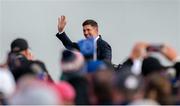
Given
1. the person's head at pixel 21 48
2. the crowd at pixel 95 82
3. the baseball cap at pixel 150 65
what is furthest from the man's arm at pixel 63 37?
the baseball cap at pixel 150 65

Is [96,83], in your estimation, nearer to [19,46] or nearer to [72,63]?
[72,63]

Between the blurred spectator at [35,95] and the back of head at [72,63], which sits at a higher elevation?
the back of head at [72,63]

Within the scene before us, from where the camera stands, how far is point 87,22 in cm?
1016

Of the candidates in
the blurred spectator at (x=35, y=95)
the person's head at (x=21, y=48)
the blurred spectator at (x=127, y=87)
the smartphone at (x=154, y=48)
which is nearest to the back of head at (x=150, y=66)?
the smartphone at (x=154, y=48)

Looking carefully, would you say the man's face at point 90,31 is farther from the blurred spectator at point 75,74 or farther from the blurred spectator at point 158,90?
the blurred spectator at point 158,90

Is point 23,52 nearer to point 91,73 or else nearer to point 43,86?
point 91,73

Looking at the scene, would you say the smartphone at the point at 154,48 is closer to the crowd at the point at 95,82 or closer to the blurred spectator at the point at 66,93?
the crowd at the point at 95,82

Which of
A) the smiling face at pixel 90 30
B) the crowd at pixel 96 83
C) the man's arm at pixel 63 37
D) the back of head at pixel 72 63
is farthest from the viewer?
the smiling face at pixel 90 30

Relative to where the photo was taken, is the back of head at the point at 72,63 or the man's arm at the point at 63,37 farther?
the man's arm at the point at 63,37

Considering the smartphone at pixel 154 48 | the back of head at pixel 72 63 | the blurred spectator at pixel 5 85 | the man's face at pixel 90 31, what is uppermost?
the smartphone at pixel 154 48

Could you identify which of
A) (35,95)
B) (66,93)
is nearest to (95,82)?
(66,93)

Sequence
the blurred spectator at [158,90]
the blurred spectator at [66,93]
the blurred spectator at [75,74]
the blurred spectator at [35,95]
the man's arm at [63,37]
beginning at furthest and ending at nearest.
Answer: the man's arm at [63,37], the blurred spectator at [75,74], the blurred spectator at [158,90], the blurred spectator at [66,93], the blurred spectator at [35,95]

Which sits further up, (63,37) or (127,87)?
(127,87)

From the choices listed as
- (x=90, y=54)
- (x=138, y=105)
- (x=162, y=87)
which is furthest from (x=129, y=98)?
(x=90, y=54)
